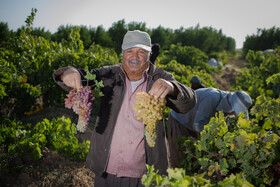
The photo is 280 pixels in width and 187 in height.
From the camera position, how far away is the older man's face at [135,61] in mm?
2051

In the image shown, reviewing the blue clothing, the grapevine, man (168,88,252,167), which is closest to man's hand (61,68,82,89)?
the grapevine

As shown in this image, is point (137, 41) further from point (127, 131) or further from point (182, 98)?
point (127, 131)

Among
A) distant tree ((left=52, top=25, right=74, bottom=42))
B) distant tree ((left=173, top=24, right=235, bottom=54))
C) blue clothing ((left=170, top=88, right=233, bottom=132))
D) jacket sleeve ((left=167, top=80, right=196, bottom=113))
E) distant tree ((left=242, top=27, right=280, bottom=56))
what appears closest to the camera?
jacket sleeve ((left=167, top=80, right=196, bottom=113))

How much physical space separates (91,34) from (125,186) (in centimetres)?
3091

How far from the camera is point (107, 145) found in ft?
6.78

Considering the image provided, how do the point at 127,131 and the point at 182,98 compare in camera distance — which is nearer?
the point at 182,98

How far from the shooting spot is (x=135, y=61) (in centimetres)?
205

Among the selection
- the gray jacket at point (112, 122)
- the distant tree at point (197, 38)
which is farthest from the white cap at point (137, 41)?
the distant tree at point (197, 38)

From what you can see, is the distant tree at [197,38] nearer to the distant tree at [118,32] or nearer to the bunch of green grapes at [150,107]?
the distant tree at [118,32]

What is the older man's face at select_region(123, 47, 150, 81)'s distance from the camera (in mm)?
2051

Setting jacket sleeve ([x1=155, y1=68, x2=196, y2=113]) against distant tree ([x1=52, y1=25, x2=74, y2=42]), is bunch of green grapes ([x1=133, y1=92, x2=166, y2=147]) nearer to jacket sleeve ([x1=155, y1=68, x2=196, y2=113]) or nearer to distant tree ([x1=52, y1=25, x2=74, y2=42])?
jacket sleeve ([x1=155, y1=68, x2=196, y2=113])

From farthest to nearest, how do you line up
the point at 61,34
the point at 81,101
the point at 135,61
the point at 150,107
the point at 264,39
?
the point at 264,39, the point at 61,34, the point at 135,61, the point at 81,101, the point at 150,107

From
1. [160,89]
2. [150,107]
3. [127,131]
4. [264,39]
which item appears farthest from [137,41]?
[264,39]

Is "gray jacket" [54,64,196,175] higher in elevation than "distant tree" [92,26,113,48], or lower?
lower
